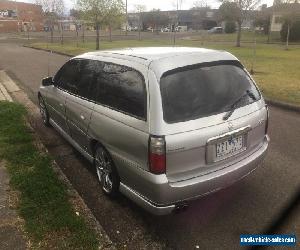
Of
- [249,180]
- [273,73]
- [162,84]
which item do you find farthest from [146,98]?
[273,73]

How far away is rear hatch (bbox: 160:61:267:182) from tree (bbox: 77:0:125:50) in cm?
2513

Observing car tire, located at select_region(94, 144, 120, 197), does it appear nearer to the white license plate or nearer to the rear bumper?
the rear bumper

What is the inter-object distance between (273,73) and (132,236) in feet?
40.2

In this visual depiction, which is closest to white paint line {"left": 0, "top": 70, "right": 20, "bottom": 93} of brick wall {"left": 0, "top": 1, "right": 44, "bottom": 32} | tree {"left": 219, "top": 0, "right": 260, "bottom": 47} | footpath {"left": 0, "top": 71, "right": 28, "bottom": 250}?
footpath {"left": 0, "top": 71, "right": 28, "bottom": 250}

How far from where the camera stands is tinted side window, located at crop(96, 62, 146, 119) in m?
3.60

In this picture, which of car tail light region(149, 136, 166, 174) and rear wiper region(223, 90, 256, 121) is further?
rear wiper region(223, 90, 256, 121)

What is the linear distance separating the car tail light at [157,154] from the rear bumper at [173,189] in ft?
0.26

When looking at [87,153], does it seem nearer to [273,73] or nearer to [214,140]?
[214,140]

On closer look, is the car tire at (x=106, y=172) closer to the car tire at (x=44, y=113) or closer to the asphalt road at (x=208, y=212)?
the asphalt road at (x=208, y=212)

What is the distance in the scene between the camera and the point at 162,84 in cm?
347

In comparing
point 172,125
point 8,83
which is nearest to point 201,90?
point 172,125

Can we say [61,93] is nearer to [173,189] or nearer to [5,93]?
[173,189]

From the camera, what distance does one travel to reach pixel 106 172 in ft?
14.4

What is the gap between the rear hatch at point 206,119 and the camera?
3332 millimetres
